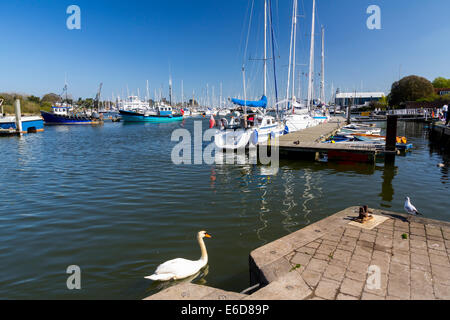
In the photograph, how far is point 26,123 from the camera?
4581 centimetres

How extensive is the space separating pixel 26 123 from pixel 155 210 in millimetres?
47892

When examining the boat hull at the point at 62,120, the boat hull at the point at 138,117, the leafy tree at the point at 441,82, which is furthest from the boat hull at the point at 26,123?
the leafy tree at the point at 441,82

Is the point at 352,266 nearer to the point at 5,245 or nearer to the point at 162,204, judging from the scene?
the point at 162,204

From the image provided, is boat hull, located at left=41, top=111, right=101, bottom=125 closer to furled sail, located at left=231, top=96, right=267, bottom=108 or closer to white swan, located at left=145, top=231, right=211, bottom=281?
furled sail, located at left=231, top=96, right=267, bottom=108

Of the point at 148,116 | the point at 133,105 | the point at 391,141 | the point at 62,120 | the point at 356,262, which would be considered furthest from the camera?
the point at 133,105

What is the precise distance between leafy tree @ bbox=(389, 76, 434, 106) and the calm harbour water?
286 ft

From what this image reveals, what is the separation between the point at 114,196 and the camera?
1230cm

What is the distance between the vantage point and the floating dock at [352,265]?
4133mm

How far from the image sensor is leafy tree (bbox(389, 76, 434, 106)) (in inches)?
3457

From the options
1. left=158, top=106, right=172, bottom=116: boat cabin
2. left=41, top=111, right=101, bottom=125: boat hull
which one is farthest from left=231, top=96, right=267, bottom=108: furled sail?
left=158, top=106, right=172, bottom=116: boat cabin

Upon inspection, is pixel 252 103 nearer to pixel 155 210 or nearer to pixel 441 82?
pixel 155 210

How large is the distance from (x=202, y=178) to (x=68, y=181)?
751 cm

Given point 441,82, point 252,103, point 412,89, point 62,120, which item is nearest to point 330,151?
point 252,103
